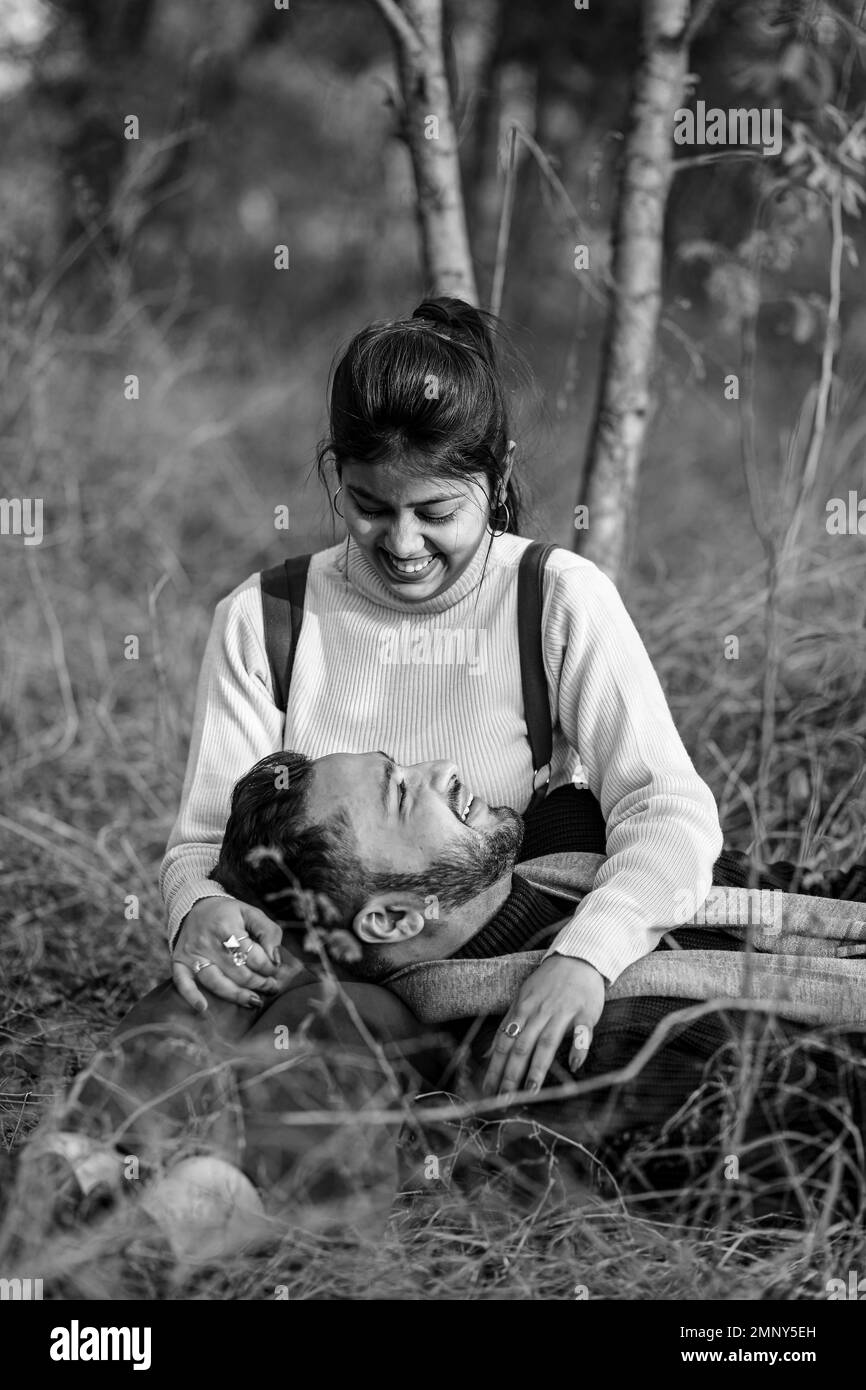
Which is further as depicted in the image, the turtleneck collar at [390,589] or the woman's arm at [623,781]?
the turtleneck collar at [390,589]

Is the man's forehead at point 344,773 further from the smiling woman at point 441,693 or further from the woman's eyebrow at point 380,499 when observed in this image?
the woman's eyebrow at point 380,499

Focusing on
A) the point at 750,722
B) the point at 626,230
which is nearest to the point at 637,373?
the point at 626,230

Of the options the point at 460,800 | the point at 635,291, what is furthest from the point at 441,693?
the point at 635,291

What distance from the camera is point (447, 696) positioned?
2467 mm

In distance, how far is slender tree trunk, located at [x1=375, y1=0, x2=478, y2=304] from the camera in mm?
3154

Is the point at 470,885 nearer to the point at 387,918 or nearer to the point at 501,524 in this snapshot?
the point at 387,918

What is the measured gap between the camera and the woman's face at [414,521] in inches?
90.7

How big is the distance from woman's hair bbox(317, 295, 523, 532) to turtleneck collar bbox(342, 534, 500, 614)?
11 centimetres

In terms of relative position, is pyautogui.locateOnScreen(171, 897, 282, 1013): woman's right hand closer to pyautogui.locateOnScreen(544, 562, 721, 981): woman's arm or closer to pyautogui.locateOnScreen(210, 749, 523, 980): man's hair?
pyautogui.locateOnScreen(210, 749, 523, 980): man's hair

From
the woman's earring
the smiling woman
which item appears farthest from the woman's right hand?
the woman's earring

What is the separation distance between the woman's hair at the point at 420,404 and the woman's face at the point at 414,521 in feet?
0.07

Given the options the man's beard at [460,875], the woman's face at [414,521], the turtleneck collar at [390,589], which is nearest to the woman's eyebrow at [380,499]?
the woman's face at [414,521]

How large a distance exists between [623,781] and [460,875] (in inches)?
12.1
